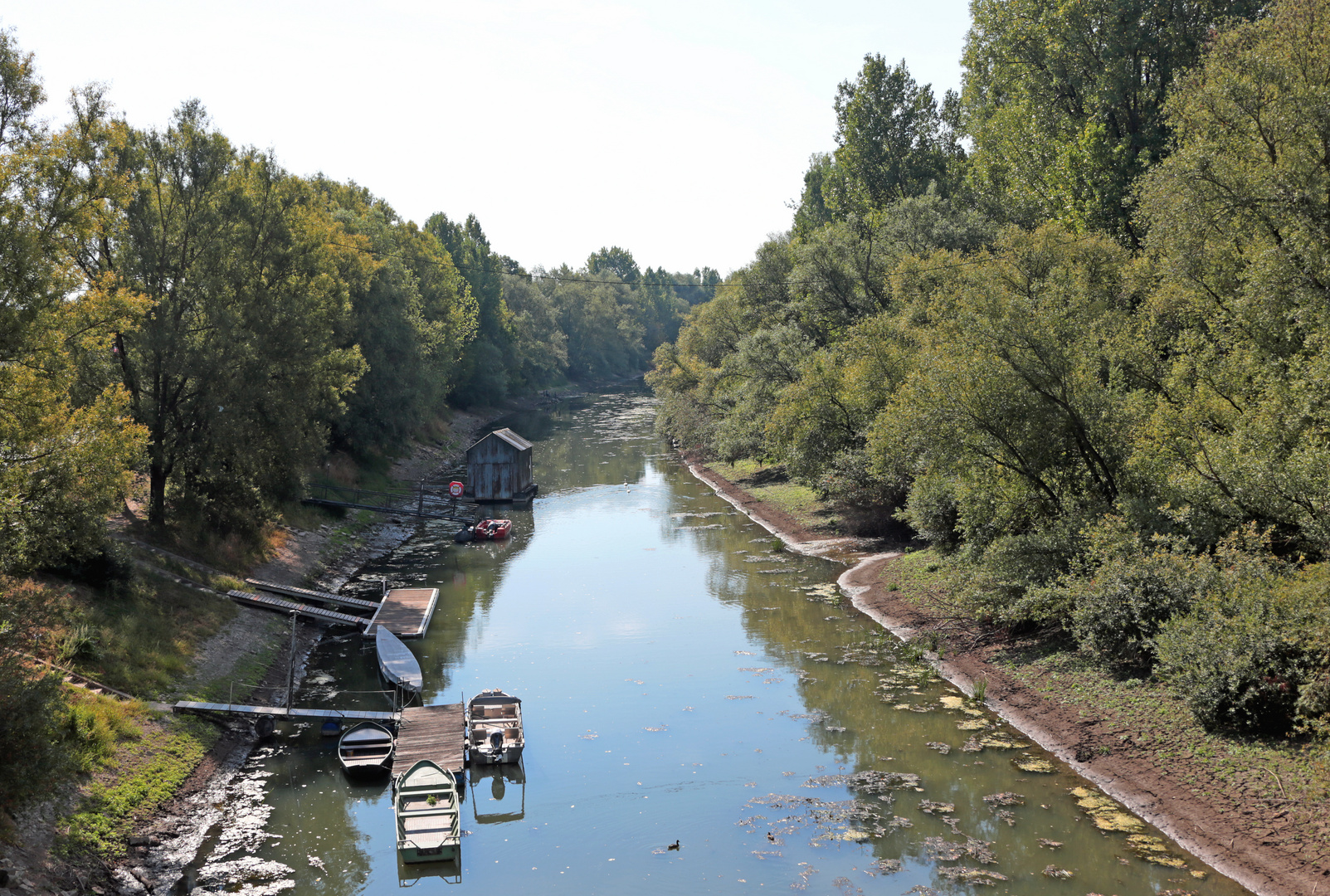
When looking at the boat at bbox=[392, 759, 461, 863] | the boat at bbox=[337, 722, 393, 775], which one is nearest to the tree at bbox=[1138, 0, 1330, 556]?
the boat at bbox=[392, 759, 461, 863]

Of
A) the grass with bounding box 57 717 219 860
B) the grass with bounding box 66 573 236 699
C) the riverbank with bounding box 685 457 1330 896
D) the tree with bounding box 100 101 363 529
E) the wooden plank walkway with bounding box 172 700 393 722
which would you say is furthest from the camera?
the tree with bounding box 100 101 363 529

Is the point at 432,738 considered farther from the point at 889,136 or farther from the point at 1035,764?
the point at 889,136

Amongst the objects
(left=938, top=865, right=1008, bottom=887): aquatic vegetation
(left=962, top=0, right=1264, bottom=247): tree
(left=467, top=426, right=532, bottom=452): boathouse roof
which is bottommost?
(left=938, top=865, right=1008, bottom=887): aquatic vegetation

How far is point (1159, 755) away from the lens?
18.5 metres

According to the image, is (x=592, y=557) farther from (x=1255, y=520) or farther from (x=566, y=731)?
(x=1255, y=520)

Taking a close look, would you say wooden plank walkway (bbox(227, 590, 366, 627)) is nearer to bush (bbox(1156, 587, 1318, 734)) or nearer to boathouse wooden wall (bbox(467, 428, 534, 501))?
boathouse wooden wall (bbox(467, 428, 534, 501))

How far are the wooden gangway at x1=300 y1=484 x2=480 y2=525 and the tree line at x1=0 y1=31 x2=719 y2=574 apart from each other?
4.36m

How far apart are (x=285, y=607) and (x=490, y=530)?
16.8 m

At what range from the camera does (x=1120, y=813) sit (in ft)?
57.5

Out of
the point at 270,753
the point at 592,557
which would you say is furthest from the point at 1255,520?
the point at 592,557

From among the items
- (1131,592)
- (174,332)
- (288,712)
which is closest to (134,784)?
(288,712)

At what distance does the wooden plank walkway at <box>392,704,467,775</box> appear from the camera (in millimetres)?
20438

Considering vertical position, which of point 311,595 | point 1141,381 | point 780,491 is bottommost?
point 311,595

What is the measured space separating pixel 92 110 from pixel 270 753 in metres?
19.3
